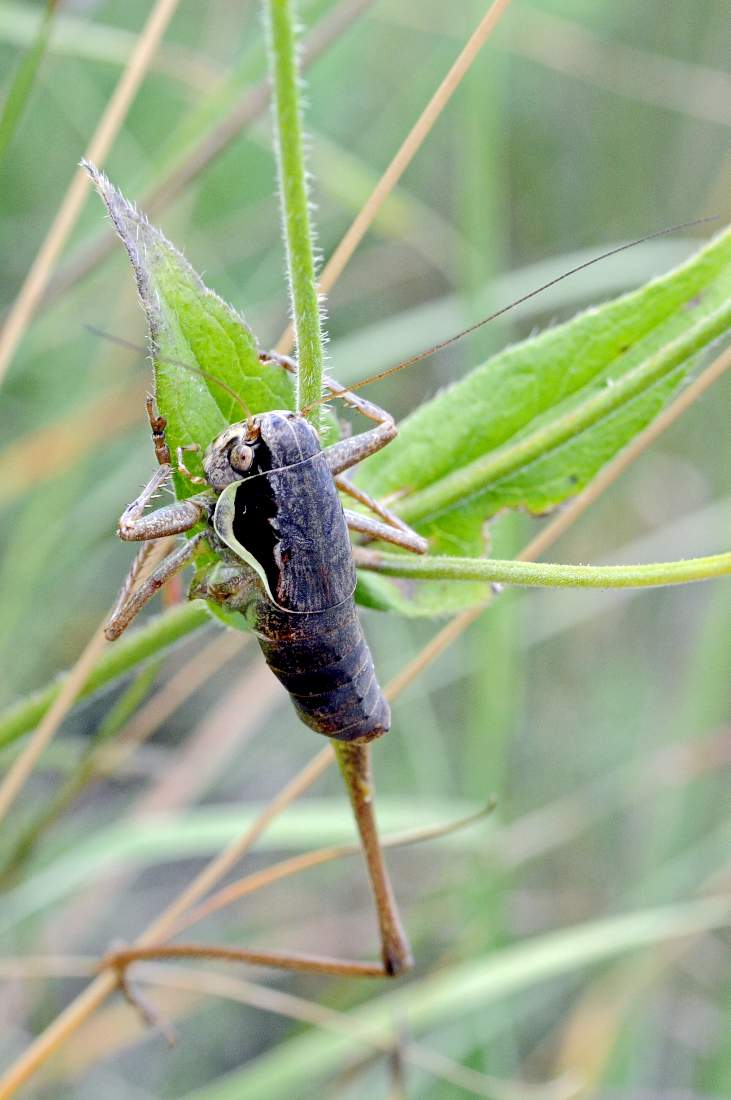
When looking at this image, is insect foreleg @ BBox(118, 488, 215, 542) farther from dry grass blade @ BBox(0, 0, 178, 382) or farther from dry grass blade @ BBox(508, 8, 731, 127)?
dry grass blade @ BBox(508, 8, 731, 127)

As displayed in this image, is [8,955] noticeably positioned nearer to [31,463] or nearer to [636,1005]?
[31,463]

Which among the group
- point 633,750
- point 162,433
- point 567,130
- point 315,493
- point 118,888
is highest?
point 567,130

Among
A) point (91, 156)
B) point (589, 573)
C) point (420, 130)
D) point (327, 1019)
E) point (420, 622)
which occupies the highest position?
point (420, 622)

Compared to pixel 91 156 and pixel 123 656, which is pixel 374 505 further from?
pixel 91 156

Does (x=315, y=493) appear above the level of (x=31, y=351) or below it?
below

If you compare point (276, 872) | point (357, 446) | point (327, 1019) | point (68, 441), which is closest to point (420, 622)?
point (68, 441)

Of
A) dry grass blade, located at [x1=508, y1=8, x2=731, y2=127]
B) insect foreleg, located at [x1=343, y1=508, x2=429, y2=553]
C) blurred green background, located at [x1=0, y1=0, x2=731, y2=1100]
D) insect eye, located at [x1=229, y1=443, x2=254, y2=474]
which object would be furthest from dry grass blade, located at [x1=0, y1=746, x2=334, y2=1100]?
dry grass blade, located at [x1=508, y1=8, x2=731, y2=127]

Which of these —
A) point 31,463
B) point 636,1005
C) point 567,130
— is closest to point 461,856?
point 636,1005
